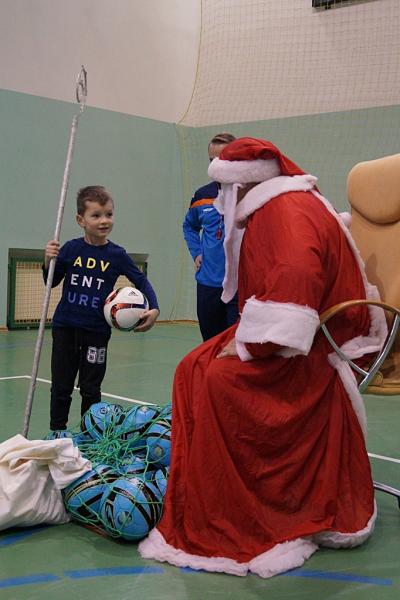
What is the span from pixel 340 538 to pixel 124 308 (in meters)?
1.37

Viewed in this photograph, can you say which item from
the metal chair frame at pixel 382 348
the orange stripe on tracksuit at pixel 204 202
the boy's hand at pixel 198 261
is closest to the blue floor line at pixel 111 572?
the metal chair frame at pixel 382 348

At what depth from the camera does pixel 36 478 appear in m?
2.45

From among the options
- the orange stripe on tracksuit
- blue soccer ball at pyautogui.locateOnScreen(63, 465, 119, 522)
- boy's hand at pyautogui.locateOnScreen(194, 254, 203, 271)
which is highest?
the orange stripe on tracksuit

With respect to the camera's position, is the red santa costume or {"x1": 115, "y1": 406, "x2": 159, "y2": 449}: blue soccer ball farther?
{"x1": 115, "y1": 406, "x2": 159, "y2": 449}: blue soccer ball

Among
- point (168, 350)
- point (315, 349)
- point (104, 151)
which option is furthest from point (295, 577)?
point (104, 151)

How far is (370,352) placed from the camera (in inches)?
99.7

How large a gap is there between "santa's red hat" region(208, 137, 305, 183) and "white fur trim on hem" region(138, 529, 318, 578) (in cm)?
120

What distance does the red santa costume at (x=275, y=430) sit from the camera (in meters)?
2.24

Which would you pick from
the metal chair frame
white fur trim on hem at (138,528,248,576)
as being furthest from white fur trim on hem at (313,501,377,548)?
the metal chair frame

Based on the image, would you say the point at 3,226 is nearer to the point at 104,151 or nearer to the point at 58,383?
the point at 104,151

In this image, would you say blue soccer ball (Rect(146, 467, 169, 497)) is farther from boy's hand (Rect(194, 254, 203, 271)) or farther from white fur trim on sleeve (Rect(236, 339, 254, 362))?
boy's hand (Rect(194, 254, 203, 271))

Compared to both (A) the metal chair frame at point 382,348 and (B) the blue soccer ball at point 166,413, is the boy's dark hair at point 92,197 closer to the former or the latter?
(B) the blue soccer ball at point 166,413

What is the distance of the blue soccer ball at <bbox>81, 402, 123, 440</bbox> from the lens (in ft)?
9.42

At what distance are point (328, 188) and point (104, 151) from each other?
102 inches
